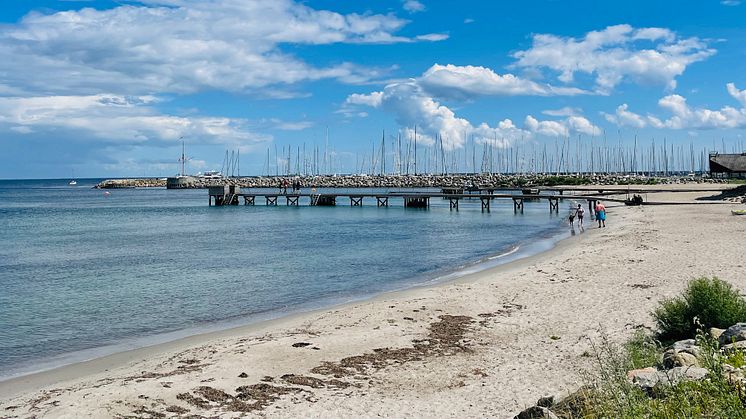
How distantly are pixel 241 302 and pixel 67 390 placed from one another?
Answer: 9.18 metres

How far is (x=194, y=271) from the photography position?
1046 inches

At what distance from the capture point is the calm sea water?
1593cm

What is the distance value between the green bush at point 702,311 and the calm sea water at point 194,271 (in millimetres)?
10488

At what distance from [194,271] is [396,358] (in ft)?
56.8

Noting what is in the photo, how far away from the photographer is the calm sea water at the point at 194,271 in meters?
15.9

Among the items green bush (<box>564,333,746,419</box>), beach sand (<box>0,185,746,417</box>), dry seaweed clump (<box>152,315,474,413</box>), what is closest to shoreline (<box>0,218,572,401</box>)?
beach sand (<box>0,185,746,417</box>)

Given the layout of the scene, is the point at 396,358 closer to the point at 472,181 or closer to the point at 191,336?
the point at 191,336

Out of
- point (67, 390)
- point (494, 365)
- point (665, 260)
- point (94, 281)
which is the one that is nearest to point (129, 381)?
point (67, 390)

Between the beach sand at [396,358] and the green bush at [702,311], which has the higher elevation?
the green bush at [702,311]

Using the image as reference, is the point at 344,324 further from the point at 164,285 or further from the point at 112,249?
the point at 112,249

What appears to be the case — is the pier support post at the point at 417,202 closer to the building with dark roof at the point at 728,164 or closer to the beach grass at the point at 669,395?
the building with dark roof at the point at 728,164

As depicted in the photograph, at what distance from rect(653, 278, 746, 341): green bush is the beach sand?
1207 millimetres

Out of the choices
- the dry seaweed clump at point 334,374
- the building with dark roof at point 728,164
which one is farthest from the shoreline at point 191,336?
the building with dark roof at point 728,164

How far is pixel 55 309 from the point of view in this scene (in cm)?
1853
